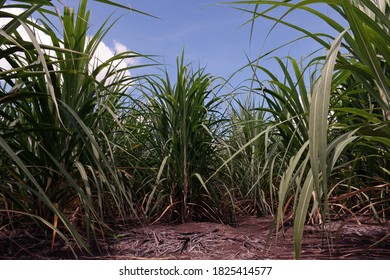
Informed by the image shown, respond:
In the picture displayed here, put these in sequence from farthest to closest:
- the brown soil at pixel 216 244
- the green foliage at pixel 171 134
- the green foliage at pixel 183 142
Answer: the green foliage at pixel 183 142, the brown soil at pixel 216 244, the green foliage at pixel 171 134

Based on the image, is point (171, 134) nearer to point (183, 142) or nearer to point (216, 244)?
point (183, 142)

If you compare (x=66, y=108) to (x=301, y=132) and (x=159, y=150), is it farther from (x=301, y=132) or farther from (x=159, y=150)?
(x=301, y=132)

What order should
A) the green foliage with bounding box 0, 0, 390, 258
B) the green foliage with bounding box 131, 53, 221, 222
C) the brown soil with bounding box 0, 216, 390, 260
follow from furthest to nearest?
the green foliage with bounding box 131, 53, 221, 222 < the brown soil with bounding box 0, 216, 390, 260 < the green foliage with bounding box 0, 0, 390, 258

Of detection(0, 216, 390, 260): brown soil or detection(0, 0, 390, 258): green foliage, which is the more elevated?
detection(0, 0, 390, 258): green foliage

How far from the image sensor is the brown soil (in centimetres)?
126

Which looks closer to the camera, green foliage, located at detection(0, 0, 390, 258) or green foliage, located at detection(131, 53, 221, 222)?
green foliage, located at detection(0, 0, 390, 258)

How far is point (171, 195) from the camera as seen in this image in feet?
6.09

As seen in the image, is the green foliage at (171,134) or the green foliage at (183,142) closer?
the green foliage at (171,134)

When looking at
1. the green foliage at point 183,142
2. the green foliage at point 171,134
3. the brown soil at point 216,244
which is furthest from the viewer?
the green foliage at point 183,142

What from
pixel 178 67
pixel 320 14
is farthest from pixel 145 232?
pixel 320 14

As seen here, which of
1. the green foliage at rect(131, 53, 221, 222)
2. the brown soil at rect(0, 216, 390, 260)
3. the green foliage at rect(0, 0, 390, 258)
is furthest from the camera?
the green foliage at rect(131, 53, 221, 222)

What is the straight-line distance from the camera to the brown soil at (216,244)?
1.26 meters

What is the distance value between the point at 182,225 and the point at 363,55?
3.79ft

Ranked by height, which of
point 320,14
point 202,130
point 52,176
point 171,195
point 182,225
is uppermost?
point 320,14
